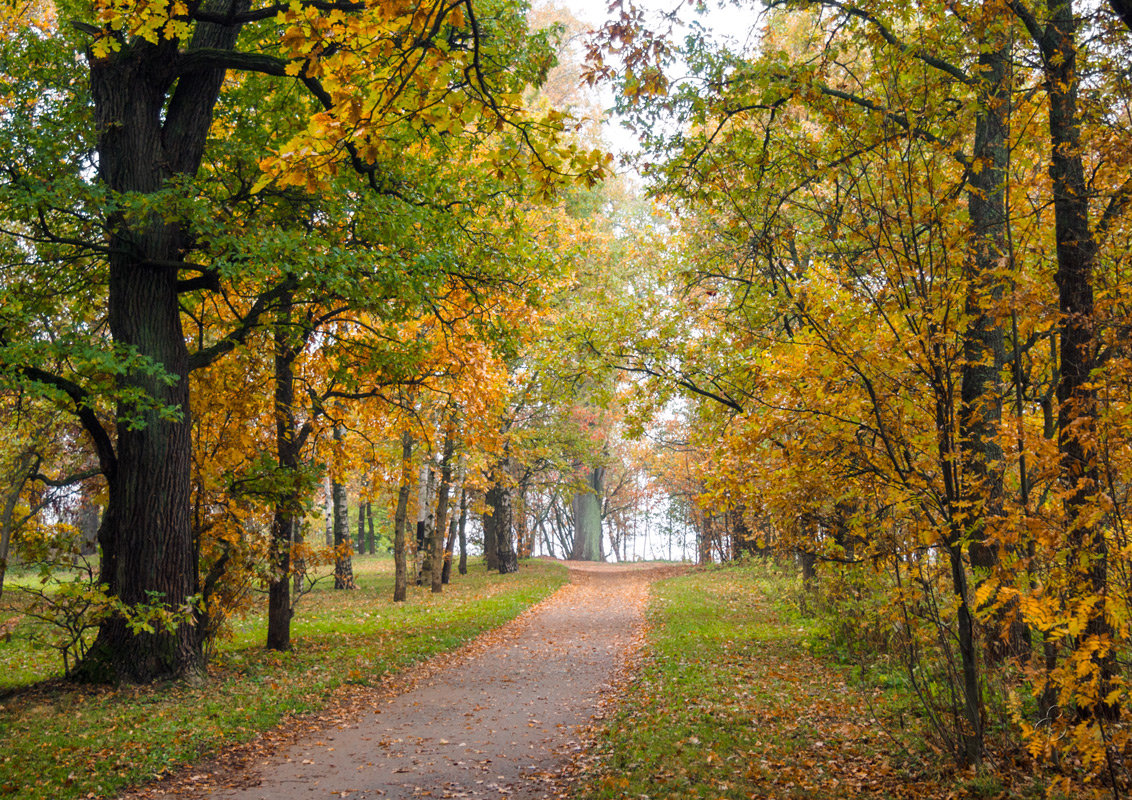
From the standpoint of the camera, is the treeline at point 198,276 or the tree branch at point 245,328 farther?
the tree branch at point 245,328

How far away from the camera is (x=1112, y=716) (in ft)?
13.3

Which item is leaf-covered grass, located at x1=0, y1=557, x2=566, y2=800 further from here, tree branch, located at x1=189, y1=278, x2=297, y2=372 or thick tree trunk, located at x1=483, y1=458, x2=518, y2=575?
thick tree trunk, located at x1=483, y1=458, x2=518, y2=575

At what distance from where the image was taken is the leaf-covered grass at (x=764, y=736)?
4844 mm

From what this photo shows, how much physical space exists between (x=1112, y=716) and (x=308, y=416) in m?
10.5

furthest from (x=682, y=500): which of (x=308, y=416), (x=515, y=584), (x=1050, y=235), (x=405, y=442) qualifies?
(x=1050, y=235)

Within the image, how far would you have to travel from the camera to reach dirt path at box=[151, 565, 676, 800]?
18.1 feet

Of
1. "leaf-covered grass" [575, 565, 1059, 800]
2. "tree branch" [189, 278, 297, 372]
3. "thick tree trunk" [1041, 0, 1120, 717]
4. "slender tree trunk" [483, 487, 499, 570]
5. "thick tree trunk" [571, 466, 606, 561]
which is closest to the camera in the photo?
"thick tree trunk" [1041, 0, 1120, 717]

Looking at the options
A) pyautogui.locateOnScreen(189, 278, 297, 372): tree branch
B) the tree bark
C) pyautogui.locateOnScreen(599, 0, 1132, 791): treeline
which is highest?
pyautogui.locateOnScreen(189, 278, 297, 372): tree branch

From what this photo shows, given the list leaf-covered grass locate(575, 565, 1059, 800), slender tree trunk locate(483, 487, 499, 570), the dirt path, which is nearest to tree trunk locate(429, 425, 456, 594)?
slender tree trunk locate(483, 487, 499, 570)

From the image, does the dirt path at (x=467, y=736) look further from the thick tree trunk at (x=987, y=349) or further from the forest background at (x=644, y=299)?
the thick tree trunk at (x=987, y=349)

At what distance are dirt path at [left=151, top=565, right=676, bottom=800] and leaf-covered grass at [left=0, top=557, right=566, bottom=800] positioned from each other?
604mm

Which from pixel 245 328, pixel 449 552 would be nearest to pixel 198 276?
pixel 245 328

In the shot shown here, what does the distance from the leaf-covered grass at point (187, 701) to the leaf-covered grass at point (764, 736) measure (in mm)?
3507

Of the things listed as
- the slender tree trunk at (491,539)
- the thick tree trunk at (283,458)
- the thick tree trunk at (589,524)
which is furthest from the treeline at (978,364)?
the thick tree trunk at (589,524)
